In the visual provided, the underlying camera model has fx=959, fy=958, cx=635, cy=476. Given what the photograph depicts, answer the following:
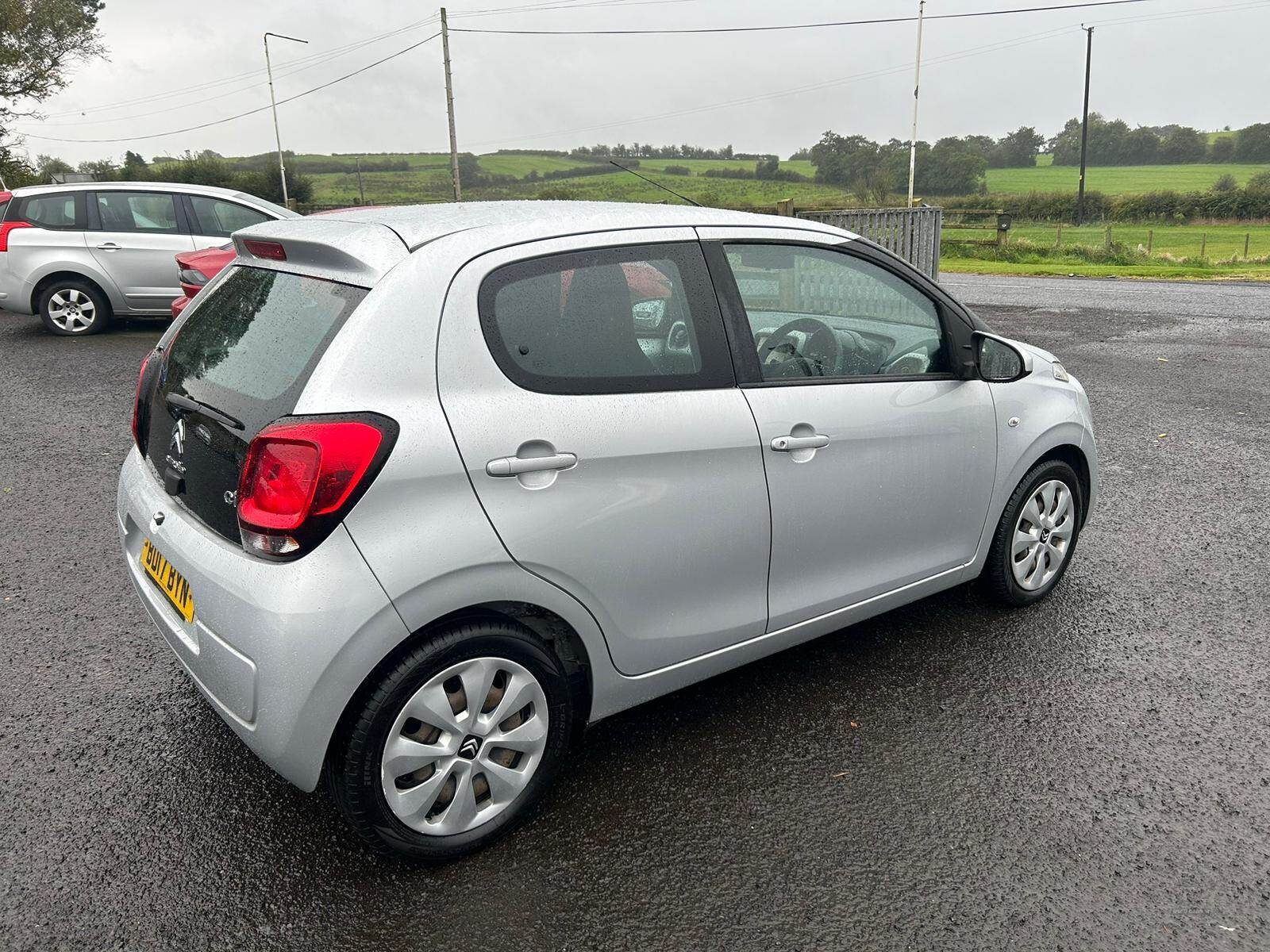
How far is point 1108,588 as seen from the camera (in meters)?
4.52

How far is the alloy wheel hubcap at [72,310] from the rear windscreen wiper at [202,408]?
10.0 meters

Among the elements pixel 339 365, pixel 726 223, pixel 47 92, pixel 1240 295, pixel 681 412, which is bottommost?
pixel 1240 295

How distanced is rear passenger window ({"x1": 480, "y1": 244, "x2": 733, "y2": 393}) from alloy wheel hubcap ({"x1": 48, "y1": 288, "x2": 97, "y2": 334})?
10753 millimetres

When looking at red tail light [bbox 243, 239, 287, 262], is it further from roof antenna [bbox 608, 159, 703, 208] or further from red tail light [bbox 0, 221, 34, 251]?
red tail light [bbox 0, 221, 34, 251]

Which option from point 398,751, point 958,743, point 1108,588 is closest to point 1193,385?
point 1108,588

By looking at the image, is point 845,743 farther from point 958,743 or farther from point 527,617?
point 527,617

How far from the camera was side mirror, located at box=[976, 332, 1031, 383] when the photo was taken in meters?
3.80

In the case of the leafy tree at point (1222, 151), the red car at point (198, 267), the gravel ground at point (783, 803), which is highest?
the leafy tree at point (1222, 151)

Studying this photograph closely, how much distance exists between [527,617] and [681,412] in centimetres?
76

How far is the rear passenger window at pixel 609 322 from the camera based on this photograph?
2.64 metres

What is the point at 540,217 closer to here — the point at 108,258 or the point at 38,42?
the point at 108,258

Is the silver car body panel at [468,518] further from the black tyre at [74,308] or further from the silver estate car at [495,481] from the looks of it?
the black tyre at [74,308]

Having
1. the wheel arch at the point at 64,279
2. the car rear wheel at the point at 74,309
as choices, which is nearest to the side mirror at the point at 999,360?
the wheel arch at the point at 64,279

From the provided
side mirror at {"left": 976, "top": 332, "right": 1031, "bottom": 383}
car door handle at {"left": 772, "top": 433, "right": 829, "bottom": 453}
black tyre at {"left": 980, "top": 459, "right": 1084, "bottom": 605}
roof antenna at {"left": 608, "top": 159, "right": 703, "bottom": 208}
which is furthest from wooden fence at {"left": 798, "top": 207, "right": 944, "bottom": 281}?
car door handle at {"left": 772, "top": 433, "right": 829, "bottom": 453}
